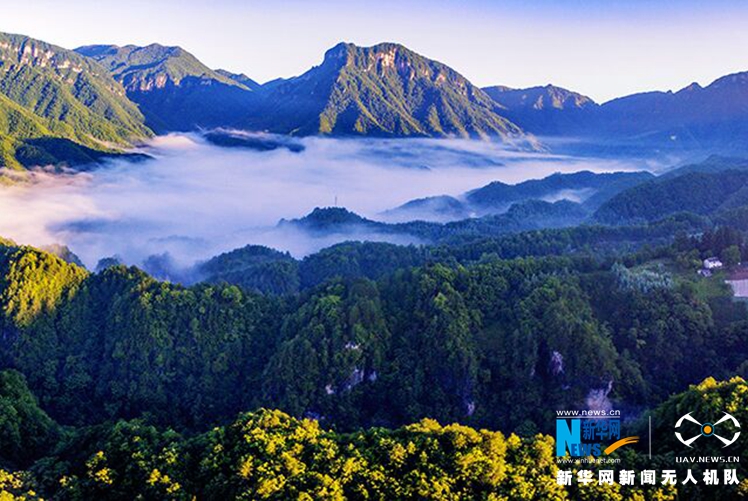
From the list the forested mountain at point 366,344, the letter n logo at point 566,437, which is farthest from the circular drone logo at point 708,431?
the forested mountain at point 366,344

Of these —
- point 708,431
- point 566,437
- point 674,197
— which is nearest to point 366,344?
point 566,437

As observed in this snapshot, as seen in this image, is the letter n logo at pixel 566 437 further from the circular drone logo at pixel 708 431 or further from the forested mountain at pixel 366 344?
the forested mountain at pixel 366 344

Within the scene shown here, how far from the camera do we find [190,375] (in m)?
75.1

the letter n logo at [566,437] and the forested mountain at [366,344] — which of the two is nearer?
the letter n logo at [566,437]

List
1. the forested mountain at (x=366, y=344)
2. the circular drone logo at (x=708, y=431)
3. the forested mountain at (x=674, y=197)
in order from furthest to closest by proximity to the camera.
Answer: the forested mountain at (x=674, y=197)
the forested mountain at (x=366, y=344)
the circular drone logo at (x=708, y=431)

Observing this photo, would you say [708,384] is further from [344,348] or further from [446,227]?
[446,227]

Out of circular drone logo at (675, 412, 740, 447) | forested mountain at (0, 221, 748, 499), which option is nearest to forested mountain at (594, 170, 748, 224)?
forested mountain at (0, 221, 748, 499)

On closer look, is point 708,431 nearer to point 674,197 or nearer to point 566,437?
point 566,437

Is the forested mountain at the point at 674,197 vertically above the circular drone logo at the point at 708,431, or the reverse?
the forested mountain at the point at 674,197

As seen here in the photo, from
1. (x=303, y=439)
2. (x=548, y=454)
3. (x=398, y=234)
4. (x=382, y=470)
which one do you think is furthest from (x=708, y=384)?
(x=398, y=234)

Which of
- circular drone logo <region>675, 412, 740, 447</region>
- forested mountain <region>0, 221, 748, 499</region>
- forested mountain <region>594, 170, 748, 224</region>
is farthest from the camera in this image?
forested mountain <region>594, 170, 748, 224</region>

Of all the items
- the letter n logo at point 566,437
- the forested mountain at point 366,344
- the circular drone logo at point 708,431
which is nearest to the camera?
the circular drone logo at point 708,431

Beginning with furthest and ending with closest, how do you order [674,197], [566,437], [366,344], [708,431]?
[674,197]
[366,344]
[566,437]
[708,431]

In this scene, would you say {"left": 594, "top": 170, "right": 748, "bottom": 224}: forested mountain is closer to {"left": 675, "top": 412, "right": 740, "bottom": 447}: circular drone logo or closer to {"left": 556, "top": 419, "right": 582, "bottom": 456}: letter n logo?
{"left": 556, "top": 419, "right": 582, "bottom": 456}: letter n logo
